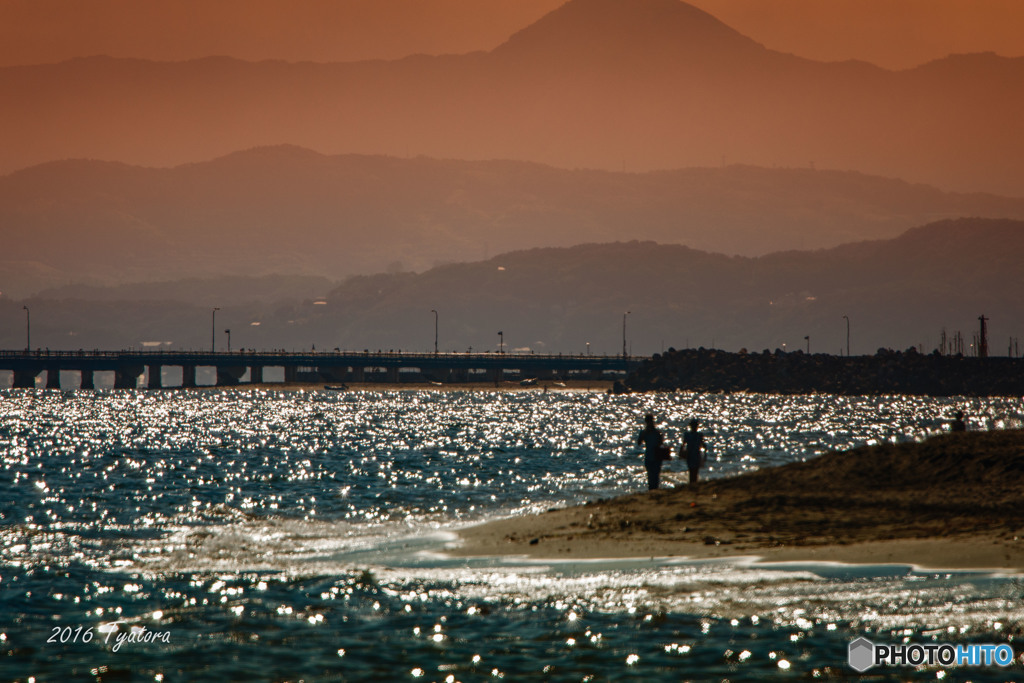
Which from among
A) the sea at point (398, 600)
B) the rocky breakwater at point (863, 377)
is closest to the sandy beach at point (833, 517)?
the sea at point (398, 600)

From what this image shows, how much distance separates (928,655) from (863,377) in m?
178

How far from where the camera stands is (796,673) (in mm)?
17188

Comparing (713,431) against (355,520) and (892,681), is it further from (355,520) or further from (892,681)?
(892,681)

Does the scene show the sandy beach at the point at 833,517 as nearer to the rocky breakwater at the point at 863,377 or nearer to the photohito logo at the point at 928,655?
the photohito logo at the point at 928,655

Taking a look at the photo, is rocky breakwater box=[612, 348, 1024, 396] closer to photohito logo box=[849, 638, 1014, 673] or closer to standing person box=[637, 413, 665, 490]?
standing person box=[637, 413, 665, 490]

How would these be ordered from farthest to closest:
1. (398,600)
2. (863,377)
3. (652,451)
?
(863,377) → (652,451) → (398,600)

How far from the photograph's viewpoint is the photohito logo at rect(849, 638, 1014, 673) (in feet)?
55.8

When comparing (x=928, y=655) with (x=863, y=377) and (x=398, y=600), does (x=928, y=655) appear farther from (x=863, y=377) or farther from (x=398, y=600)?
(x=863, y=377)

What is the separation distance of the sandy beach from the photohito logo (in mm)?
3981

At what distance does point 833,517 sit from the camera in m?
27.4

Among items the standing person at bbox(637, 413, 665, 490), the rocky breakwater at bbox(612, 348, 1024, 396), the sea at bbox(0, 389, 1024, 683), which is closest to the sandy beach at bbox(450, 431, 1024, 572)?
the sea at bbox(0, 389, 1024, 683)

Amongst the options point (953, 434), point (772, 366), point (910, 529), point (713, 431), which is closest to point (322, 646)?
point (910, 529)

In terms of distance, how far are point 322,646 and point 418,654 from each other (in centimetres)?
160

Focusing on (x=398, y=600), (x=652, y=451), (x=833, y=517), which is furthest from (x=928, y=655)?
(x=652, y=451)
